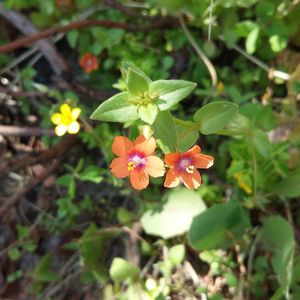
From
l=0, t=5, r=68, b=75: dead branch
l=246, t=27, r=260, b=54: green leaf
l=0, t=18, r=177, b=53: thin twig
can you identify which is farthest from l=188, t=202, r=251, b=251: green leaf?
l=0, t=5, r=68, b=75: dead branch

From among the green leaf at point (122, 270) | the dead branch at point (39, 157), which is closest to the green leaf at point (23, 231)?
the dead branch at point (39, 157)

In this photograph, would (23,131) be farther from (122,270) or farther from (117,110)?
(117,110)

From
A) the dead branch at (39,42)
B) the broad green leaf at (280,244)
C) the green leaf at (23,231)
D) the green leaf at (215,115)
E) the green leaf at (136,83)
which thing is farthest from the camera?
the dead branch at (39,42)

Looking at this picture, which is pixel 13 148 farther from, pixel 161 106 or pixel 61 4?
pixel 161 106

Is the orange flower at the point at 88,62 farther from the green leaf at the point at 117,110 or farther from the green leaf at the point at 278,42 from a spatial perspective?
the green leaf at the point at 117,110

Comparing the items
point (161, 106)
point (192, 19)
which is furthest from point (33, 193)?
point (161, 106)

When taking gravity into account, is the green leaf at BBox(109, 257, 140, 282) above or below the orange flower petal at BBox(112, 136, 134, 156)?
below

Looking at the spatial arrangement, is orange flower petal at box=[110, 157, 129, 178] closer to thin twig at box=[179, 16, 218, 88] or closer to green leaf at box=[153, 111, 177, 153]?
green leaf at box=[153, 111, 177, 153]
